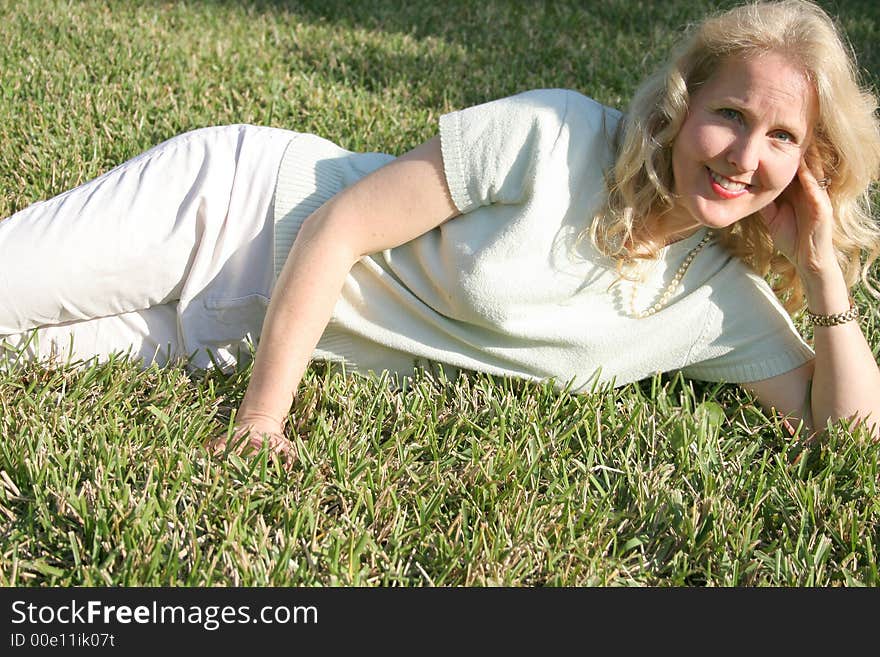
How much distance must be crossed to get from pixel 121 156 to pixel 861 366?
2813mm

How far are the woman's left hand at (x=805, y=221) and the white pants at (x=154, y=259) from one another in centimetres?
136

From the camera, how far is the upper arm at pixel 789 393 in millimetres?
2889

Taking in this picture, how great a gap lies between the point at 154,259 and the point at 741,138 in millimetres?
1499

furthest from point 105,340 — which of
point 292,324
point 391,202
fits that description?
point 391,202

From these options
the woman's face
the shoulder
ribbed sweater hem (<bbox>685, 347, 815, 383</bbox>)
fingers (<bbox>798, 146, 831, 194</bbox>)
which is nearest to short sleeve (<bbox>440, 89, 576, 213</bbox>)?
the shoulder

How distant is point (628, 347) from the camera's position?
2857 mm

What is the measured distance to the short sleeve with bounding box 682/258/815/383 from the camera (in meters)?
2.92

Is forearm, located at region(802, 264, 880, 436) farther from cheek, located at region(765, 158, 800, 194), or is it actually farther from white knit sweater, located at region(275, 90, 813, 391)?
cheek, located at region(765, 158, 800, 194)

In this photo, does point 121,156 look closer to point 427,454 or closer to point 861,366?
point 427,454

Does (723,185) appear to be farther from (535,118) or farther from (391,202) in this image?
(391,202)

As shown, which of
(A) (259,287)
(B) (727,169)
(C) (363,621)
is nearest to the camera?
(C) (363,621)

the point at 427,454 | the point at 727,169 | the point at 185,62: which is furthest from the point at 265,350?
the point at 185,62

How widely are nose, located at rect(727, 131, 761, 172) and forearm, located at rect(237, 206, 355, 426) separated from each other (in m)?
0.95

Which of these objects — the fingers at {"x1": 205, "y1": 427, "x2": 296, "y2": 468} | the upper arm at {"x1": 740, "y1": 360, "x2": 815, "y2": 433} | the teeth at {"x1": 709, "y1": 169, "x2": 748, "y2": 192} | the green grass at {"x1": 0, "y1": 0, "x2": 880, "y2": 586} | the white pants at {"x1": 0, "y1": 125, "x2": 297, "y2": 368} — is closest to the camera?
the green grass at {"x1": 0, "y1": 0, "x2": 880, "y2": 586}
